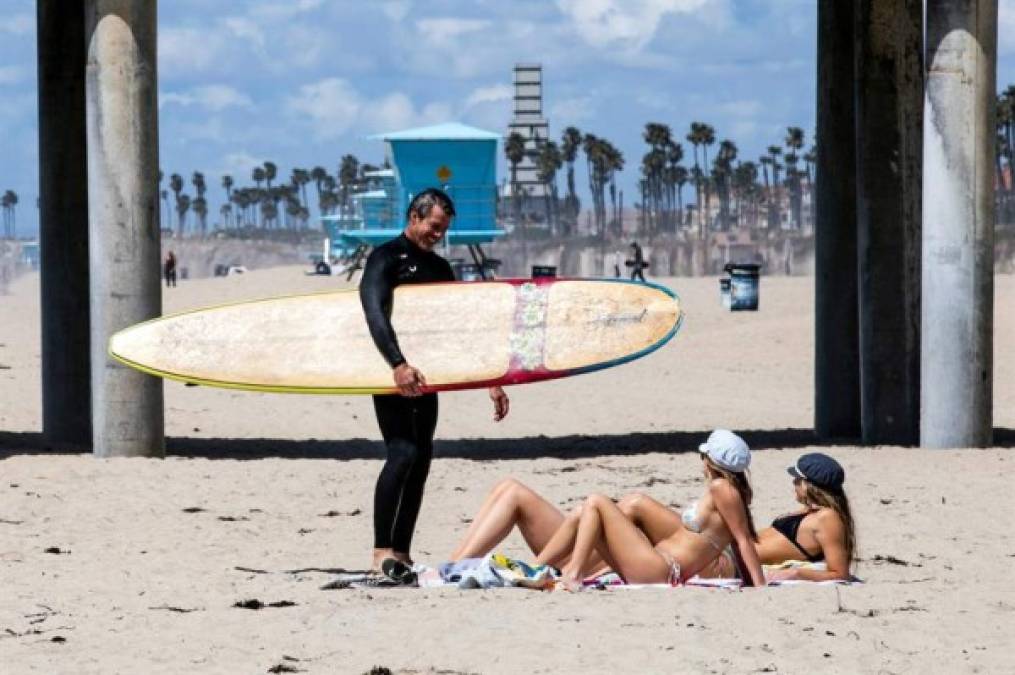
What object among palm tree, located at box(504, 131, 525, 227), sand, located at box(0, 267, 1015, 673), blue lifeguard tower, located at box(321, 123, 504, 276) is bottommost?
sand, located at box(0, 267, 1015, 673)

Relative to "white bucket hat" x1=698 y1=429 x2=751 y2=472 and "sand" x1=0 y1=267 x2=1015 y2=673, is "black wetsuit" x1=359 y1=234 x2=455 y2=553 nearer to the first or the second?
"sand" x1=0 y1=267 x2=1015 y2=673

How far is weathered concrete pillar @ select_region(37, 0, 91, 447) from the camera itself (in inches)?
604

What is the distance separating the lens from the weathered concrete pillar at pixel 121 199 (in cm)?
1345

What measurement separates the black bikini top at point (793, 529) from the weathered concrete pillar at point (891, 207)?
22.8 feet

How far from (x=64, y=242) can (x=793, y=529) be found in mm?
8651

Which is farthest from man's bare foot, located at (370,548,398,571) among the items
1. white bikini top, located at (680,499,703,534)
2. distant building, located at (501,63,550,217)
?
distant building, located at (501,63,550,217)

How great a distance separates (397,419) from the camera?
8141 millimetres

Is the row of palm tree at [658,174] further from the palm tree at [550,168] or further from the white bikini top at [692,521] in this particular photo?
the white bikini top at [692,521]

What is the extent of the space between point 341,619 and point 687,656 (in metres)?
1.45

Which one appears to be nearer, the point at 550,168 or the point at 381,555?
the point at 381,555

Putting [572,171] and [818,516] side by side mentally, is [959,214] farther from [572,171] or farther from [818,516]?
[572,171]

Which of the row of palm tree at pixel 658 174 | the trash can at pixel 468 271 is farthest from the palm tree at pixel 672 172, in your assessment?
the trash can at pixel 468 271

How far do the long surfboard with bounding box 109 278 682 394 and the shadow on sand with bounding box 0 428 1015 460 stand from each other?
3.68 m

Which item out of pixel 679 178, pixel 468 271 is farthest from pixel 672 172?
pixel 468 271
